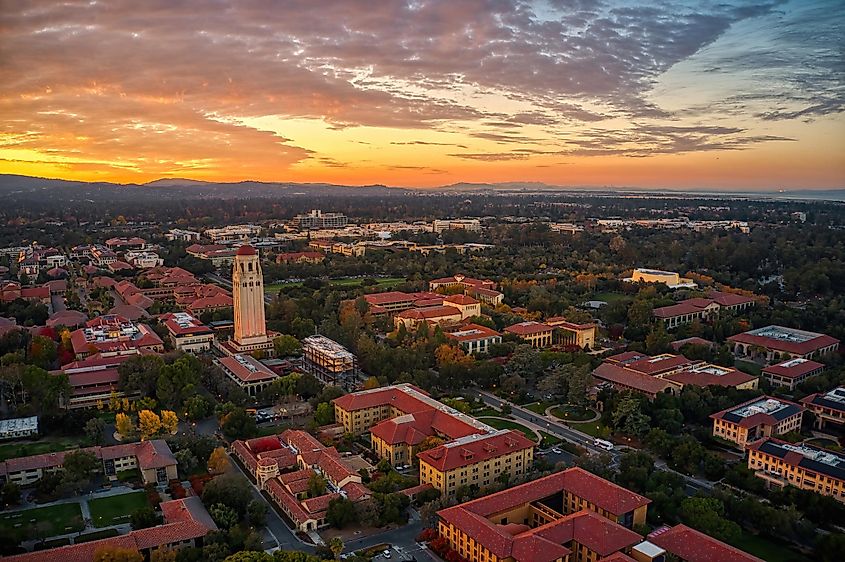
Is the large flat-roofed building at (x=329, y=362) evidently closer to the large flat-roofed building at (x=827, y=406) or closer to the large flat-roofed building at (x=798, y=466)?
the large flat-roofed building at (x=798, y=466)

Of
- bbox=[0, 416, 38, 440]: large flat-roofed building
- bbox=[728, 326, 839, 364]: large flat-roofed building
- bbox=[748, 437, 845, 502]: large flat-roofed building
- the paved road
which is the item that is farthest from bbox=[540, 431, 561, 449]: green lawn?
bbox=[0, 416, 38, 440]: large flat-roofed building

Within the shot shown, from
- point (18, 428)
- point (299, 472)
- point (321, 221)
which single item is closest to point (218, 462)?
point (299, 472)

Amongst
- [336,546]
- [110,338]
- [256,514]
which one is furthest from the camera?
[110,338]

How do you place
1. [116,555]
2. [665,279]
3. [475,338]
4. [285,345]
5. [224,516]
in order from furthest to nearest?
[665,279], [475,338], [285,345], [224,516], [116,555]

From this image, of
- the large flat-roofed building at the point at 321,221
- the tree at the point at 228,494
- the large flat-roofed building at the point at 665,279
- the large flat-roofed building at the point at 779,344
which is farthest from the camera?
the large flat-roofed building at the point at 321,221

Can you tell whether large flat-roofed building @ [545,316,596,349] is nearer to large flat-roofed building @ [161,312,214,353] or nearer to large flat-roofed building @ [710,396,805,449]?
large flat-roofed building @ [710,396,805,449]

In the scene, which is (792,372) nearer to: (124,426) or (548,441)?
(548,441)

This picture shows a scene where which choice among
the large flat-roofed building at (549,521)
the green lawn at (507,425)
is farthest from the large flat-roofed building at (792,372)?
the large flat-roofed building at (549,521)
